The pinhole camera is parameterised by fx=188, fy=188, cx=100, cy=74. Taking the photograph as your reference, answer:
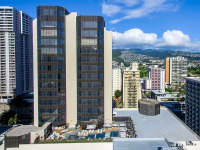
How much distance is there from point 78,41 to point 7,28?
56.0 m

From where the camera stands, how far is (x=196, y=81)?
1795 inches

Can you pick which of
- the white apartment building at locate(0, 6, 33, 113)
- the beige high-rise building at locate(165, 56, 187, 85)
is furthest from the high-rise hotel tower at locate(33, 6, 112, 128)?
the beige high-rise building at locate(165, 56, 187, 85)

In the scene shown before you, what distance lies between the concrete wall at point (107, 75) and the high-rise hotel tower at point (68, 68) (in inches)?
31.7

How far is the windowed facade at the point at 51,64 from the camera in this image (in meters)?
36.9

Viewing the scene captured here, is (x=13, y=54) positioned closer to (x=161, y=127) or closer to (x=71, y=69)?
(x=71, y=69)

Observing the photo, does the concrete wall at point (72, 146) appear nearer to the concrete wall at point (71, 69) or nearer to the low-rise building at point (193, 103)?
the concrete wall at point (71, 69)

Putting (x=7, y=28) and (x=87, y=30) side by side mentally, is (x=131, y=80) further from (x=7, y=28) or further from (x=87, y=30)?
(x=7, y=28)

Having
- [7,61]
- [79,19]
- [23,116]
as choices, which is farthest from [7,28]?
[79,19]

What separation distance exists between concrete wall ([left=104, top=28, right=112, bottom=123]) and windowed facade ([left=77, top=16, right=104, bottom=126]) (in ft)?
3.99

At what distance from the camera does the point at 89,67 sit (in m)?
37.8

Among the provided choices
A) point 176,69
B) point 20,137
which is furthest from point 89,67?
point 176,69

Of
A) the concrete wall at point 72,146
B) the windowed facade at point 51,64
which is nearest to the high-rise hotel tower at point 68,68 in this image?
the windowed facade at point 51,64

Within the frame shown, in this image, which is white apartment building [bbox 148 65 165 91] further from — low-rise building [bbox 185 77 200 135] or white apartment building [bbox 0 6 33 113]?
white apartment building [bbox 0 6 33 113]

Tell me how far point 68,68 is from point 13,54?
48165mm
